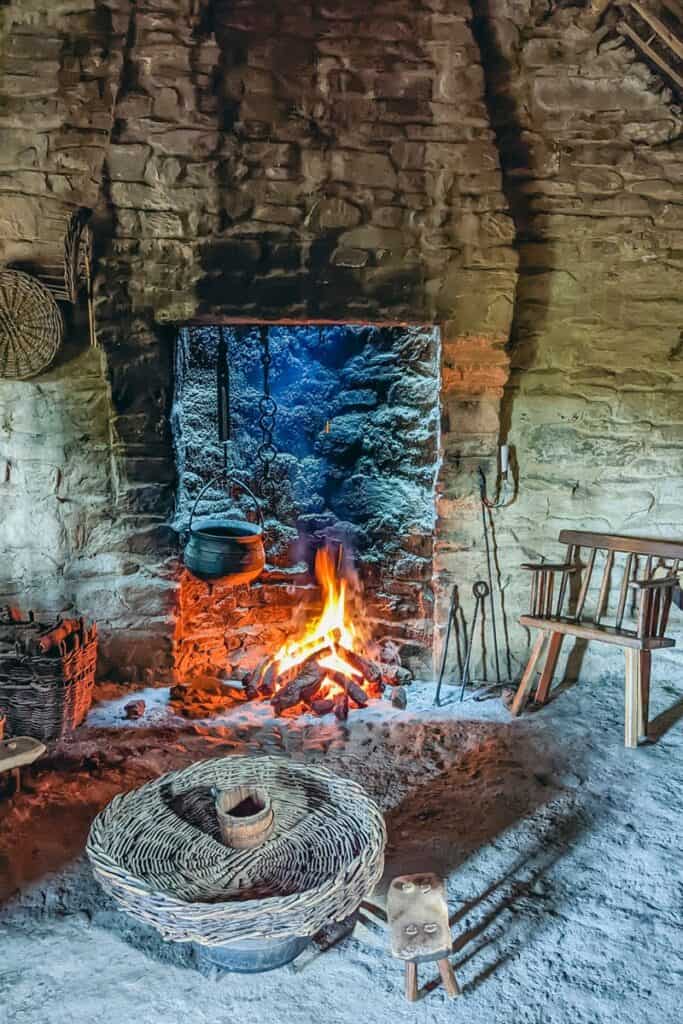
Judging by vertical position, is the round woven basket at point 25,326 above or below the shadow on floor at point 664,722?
above

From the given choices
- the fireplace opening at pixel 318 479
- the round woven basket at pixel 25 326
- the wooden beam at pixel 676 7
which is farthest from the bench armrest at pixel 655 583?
the round woven basket at pixel 25 326

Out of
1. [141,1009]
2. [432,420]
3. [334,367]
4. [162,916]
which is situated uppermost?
[334,367]

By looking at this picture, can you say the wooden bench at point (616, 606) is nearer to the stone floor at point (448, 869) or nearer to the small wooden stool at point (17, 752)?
the stone floor at point (448, 869)

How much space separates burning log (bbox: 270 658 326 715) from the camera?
3.86 meters

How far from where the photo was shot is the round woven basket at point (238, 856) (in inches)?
74.7

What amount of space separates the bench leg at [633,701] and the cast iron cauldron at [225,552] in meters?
1.75

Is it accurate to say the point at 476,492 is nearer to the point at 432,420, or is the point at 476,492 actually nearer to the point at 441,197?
the point at 432,420

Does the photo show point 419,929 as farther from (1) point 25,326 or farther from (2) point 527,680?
(1) point 25,326

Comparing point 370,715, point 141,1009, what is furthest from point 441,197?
point 141,1009

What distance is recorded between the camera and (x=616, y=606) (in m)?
4.03

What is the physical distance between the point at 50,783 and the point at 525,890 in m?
1.86

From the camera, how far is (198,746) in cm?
347

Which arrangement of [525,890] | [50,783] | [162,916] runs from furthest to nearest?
[50,783], [525,890], [162,916]

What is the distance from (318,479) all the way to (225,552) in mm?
1243
